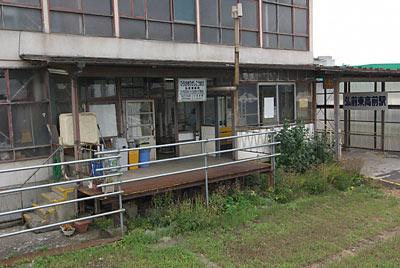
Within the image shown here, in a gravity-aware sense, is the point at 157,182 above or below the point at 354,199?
above

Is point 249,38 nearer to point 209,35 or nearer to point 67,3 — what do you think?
point 209,35

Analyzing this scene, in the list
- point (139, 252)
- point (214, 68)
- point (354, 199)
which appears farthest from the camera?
point (214, 68)

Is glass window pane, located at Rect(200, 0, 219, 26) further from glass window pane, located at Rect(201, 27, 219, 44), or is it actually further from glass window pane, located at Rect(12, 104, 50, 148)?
glass window pane, located at Rect(12, 104, 50, 148)

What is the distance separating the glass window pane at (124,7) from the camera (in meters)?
11.4

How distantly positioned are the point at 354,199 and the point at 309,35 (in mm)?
8622

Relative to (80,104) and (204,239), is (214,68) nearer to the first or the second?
(80,104)

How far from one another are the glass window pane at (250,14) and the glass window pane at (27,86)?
25.2 ft

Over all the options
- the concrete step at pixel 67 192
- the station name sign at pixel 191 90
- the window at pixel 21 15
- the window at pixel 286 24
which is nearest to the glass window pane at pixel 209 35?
the station name sign at pixel 191 90

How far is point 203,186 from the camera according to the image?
30.6 ft

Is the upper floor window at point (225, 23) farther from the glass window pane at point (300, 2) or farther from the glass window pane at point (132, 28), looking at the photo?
the glass window pane at point (132, 28)

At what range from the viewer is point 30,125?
33.1ft

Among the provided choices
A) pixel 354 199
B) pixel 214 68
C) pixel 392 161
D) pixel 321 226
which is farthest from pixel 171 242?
pixel 392 161

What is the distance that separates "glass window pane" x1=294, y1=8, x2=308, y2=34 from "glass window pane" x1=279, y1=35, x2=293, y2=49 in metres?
0.56

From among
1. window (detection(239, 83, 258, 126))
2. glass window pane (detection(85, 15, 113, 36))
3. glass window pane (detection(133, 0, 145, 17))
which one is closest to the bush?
window (detection(239, 83, 258, 126))
